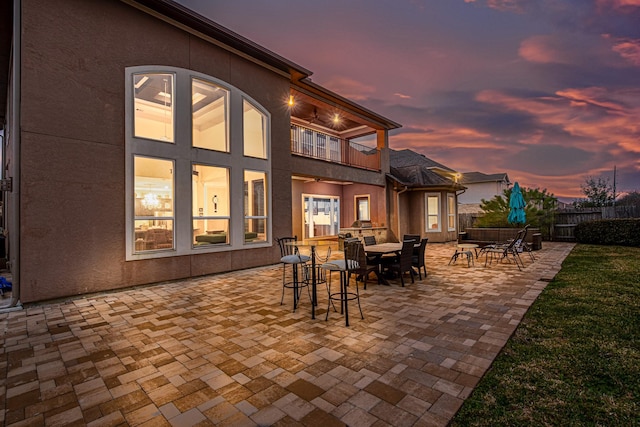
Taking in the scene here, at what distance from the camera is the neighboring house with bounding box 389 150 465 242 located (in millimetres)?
14289

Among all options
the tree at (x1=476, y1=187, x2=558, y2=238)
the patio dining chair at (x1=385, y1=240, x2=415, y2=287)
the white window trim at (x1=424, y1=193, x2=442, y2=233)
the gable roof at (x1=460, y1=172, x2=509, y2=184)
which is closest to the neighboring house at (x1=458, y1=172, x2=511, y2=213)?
the gable roof at (x1=460, y1=172, x2=509, y2=184)

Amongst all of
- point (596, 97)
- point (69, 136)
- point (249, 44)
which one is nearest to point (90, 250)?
point (69, 136)

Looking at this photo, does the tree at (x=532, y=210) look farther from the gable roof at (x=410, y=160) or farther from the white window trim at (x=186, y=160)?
the white window trim at (x=186, y=160)

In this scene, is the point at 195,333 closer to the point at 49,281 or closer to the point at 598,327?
the point at 49,281

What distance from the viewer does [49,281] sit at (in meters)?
4.97

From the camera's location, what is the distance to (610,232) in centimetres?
1261

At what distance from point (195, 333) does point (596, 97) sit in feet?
64.1

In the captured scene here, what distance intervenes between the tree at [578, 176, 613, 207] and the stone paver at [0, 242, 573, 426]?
71.8 ft

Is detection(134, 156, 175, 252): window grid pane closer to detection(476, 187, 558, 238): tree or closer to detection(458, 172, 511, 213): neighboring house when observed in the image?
detection(476, 187, 558, 238): tree

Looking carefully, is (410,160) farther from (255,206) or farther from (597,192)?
(255,206)

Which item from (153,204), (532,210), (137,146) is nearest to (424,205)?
(532,210)

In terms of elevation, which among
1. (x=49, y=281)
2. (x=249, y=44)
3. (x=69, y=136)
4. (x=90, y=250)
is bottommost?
(x=49, y=281)

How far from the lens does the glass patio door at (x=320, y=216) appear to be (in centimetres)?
1409

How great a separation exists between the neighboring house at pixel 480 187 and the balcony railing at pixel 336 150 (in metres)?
14.6
